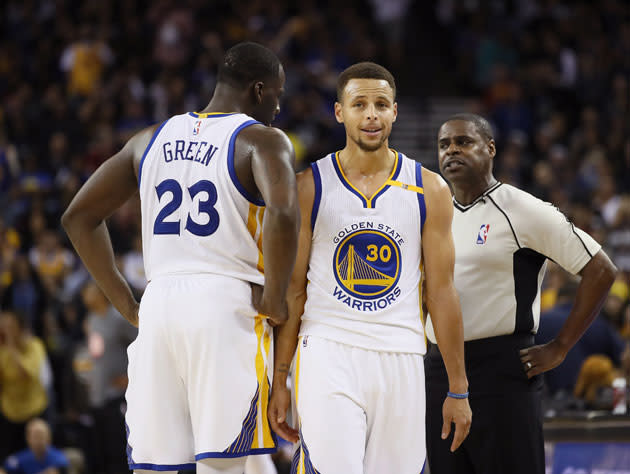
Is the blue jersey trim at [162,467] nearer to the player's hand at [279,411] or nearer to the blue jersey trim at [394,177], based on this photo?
the player's hand at [279,411]

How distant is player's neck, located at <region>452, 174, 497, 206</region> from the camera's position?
5.32 metres

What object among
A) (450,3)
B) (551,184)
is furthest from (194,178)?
(450,3)

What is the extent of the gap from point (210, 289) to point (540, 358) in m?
1.86

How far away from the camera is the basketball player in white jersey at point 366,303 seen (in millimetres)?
4238

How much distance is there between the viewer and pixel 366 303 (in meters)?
4.33

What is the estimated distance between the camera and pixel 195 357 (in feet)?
13.7

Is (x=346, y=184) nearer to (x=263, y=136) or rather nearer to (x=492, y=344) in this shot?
(x=263, y=136)

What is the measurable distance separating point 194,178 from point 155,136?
0.33 metres

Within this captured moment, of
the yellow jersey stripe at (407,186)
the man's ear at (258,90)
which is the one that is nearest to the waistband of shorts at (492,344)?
the yellow jersey stripe at (407,186)

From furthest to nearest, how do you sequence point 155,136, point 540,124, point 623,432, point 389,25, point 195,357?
point 389,25 < point 540,124 < point 623,432 < point 155,136 < point 195,357

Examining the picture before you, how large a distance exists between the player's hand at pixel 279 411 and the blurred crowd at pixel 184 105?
5527 millimetres

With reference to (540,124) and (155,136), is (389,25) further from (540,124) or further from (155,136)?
(155,136)

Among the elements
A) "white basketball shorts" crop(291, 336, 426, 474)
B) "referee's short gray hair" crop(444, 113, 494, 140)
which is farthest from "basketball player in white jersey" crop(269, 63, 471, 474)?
"referee's short gray hair" crop(444, 113, 494, 140)

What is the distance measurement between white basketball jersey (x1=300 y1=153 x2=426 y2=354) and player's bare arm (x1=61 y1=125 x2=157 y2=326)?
88cm
